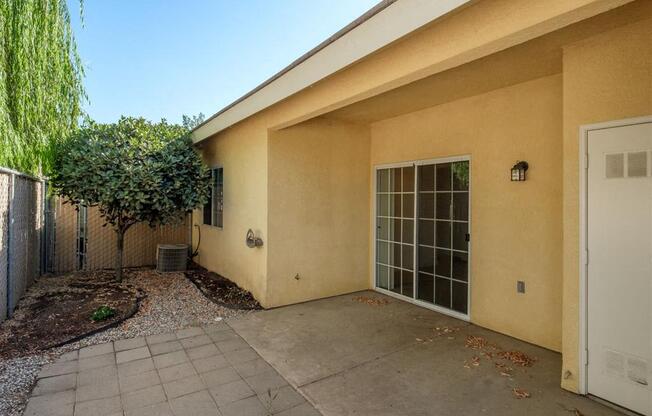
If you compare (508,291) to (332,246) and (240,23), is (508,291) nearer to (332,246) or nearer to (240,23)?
(332,246)

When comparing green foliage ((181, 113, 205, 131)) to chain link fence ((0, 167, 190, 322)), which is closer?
chain link fence ((0, 167, 190, 322))

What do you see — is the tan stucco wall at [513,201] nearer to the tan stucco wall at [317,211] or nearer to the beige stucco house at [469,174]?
the beige stucco house at [469,174]

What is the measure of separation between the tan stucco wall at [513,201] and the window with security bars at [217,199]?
4669mm

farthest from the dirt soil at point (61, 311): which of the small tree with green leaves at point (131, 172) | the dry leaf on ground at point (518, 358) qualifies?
the dry leaf on ground at point (518, 358)

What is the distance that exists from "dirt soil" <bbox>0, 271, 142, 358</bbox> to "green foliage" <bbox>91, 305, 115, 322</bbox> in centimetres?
5

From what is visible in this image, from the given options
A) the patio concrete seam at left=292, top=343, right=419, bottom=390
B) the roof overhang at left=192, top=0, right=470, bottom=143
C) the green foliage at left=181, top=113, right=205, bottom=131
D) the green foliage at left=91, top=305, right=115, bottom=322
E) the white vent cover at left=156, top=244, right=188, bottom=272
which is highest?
the green foliage at left=181, top=113, right=205, bottom=131

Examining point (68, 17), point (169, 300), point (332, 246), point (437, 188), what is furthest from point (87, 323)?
point (437, 188)

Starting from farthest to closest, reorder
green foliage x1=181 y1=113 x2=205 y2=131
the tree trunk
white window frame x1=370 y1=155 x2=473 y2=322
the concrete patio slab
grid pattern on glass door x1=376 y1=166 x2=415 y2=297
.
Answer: green foliage x1=181 y1=113 x2=205 y2=131 < the tree trunk < grid pattern on glass door x1=376 y1=166 x2=415 y2=297 < white window frame x1=370 y1=155 x2=473 y2=322 < the concrete patio slab

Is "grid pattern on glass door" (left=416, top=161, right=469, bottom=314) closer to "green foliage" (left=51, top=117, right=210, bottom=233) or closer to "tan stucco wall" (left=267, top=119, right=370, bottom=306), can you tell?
"tan stucco wall" (left=267, top=119, right=370, bottom=306)

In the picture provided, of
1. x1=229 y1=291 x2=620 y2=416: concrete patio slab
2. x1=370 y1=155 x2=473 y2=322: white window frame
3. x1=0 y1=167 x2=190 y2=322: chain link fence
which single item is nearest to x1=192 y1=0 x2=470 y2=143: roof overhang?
x1=370 y1=155 x2=473 y2=322: white window frame

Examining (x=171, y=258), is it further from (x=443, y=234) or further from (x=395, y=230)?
(x=443, y=234)

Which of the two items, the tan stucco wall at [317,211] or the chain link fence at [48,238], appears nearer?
the chain link fence at [48,238]

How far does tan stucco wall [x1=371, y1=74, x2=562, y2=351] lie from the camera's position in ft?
13.2

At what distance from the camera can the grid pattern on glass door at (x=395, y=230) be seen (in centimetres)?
589
